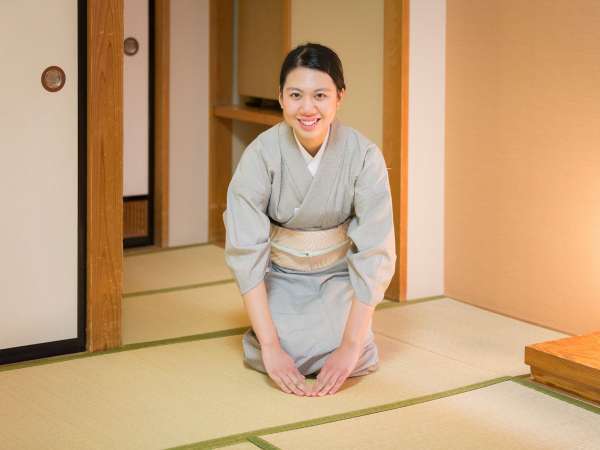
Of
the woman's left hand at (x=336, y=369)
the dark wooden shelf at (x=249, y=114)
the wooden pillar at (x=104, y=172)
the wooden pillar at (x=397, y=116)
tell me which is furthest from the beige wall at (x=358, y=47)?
the woman's left hand at (x=336, y=369)

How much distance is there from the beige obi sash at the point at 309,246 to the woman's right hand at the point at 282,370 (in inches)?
13.5

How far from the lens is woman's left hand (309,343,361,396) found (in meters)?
3.06

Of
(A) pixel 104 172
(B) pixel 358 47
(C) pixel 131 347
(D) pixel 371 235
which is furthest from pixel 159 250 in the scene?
(D) pixel 371 235

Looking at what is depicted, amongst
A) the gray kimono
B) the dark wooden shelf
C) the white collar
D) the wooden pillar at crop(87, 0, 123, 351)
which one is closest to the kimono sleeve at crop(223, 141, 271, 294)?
the gray kimono

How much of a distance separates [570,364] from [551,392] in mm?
113

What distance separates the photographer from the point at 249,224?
320 cm

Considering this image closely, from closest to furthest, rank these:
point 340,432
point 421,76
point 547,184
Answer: point 340,432, point 547,184, point 421,76

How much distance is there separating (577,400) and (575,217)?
2.88 ft

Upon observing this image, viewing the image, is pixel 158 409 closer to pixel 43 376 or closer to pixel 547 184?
pixel 43 376

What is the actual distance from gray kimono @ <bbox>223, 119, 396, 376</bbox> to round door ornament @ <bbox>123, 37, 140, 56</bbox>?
2.05 m

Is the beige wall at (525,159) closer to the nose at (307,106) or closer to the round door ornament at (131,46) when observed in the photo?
the nose at (307,106)

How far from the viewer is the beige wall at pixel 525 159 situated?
363 cm

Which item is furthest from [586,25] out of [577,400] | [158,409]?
[158,409]

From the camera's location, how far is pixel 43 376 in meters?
3.17
